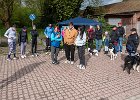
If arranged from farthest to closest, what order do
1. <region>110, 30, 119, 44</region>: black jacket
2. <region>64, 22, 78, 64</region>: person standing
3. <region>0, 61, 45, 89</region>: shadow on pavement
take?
<region>110, 30, 119, 44</region>: black jacket < <region>64, 22, 78, 64</region>: person standing < <region>0, 61, 45, 89</region>: shadow on pavement

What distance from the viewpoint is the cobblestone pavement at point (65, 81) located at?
700 centimetres

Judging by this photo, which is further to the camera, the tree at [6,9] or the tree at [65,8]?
the tree at [6,9]

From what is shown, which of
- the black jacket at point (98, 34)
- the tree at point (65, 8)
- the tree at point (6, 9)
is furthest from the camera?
the tree at point (6, 9)

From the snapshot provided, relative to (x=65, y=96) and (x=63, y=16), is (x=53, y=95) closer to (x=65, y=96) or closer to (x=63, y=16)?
(x=65, y=96)

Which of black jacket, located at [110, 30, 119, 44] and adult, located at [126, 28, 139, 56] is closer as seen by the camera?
adult, located at [126, 28, 139, 56]

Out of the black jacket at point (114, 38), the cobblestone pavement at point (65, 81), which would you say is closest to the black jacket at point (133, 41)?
the cobblestone pavement at point (65, 81)

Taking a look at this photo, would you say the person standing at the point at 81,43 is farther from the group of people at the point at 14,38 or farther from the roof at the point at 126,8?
the roof at the point at 126,8

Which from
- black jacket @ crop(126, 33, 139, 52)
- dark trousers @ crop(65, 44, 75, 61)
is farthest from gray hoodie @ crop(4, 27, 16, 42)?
black jacket @ crop(126, 33, 139, 52)

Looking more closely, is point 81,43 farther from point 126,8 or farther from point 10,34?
point 126,8

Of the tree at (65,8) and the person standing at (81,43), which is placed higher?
the tree at (65,8)

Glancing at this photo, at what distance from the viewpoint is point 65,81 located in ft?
27.5

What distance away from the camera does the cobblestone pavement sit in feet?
23.0

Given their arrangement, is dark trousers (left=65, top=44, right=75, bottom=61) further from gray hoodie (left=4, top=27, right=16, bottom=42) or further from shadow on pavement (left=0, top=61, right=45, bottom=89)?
gray hoodie (left=4, top=27, right=16, bottom=42)

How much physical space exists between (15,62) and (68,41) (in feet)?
9.06
